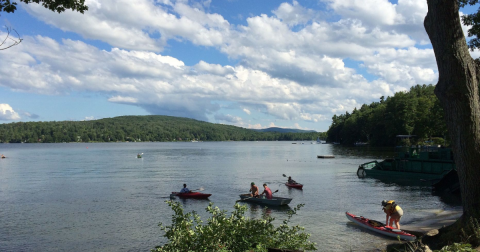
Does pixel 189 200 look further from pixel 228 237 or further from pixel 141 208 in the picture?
pixel 228 237

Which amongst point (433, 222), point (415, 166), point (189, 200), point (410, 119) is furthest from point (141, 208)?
point (410, 119)

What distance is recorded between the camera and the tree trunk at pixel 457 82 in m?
9.43

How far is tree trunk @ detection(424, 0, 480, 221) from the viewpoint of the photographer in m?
9.43

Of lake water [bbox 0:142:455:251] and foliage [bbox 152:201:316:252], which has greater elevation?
foliage [bbox 152:201:316:252]

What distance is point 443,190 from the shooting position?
30984 millimetres

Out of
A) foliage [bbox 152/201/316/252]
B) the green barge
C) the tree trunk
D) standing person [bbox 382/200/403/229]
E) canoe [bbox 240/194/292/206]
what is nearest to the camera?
foliage [bbox 152/201/316/252]

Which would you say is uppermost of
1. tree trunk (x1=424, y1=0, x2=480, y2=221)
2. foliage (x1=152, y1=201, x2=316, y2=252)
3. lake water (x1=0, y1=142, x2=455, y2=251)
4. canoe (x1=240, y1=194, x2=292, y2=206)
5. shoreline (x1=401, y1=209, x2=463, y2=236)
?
tree trunk (x1=424, y1=0, x2=480, y2=221)

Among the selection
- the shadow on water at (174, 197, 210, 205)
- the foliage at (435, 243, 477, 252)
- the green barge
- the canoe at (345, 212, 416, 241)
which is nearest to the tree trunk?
the foliage at (435, 243, 477, 252)

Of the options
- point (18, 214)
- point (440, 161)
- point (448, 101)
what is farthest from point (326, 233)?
point (440, 161)

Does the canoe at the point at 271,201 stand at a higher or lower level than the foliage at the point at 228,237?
lower

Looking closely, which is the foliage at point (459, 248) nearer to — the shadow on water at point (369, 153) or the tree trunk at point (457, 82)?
the tree trunk at point (457, 82)

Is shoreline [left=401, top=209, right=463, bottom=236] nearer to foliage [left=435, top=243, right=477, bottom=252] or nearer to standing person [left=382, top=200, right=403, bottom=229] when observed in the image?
standing person [left=382, top=200, right=403, bottom=229]

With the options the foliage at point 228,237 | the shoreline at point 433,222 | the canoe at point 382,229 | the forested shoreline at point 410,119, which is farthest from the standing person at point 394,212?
the forested shoreline at point 410,119

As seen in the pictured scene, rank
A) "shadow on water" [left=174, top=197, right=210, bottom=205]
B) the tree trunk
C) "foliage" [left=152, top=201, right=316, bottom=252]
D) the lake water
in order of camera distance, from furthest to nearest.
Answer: "shadow on water" [left=174, top=197, right=210, bottom=205] → the lake water → the tree trunk → "foliage" [left=152, top=201, right=316, bottom=252]
